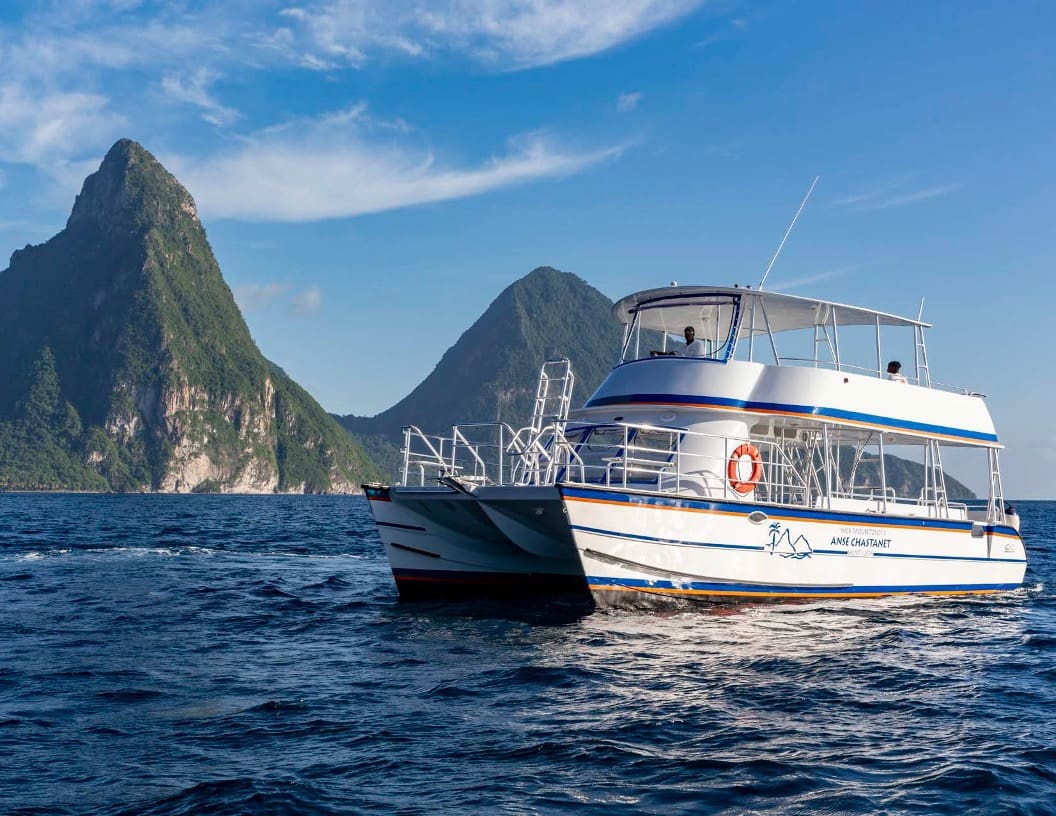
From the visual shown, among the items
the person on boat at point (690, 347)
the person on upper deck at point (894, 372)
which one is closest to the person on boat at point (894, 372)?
the person on upper deck at point (894, 372)

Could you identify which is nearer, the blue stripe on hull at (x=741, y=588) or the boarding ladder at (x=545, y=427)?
the blue stripe on hull at (x=741, y=588)

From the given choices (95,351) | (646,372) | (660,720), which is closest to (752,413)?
(646,372)

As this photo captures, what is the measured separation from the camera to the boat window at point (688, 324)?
17500 millimetres

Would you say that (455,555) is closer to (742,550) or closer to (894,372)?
(742,550)

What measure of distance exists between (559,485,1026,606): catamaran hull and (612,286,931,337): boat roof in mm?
4001

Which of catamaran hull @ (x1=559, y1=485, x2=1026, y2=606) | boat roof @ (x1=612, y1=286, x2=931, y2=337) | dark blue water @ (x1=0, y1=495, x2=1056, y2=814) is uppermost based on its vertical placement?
boat roof @ (x1=612, y1=286, x2=931, y2=337)

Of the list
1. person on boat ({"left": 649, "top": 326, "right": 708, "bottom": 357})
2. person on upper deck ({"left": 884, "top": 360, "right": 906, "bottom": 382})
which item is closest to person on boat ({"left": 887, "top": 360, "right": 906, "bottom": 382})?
person on upper deck ({"left": 884, "top": 360, "right": 906, "bottom": 382})

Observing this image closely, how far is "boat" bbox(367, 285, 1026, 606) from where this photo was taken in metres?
14.2

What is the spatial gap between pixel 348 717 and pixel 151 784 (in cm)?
219

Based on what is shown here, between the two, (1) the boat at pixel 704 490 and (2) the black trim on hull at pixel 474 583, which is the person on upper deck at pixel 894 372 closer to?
(1) the boat at pixel 704 490

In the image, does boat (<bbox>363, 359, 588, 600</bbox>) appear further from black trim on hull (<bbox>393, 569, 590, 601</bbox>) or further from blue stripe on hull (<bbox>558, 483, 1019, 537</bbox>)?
blue stripe on hull (<bbox>558, 483, 1019, 537</bbox>)

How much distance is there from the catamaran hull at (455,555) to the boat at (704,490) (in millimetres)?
31

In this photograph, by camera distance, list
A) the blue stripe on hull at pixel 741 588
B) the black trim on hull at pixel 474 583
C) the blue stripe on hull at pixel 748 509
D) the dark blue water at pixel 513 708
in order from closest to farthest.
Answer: the dark blue water at pixel 513 708
the blue stripe on hull at pixel 748 509
the blue stripe on hull at pixel 741 588
the black trim on hull at pixel 474 583

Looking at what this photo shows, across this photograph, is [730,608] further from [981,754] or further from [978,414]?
[978,414]
